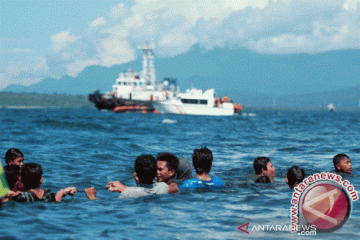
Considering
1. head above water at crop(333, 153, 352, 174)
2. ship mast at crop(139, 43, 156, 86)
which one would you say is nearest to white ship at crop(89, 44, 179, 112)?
ship mast at crop(139, 43, 156, 86)

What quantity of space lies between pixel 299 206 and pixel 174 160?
232 cm

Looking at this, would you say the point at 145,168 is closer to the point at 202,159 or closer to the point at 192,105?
the point at 202,159

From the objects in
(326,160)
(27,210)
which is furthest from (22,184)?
(326,160)

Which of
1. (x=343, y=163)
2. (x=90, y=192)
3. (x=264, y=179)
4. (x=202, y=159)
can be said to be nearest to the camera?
(x=90, y=192)

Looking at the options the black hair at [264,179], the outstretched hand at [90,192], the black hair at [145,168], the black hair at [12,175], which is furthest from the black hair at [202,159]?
the black hair at [12,175]

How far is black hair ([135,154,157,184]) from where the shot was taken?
6316mm

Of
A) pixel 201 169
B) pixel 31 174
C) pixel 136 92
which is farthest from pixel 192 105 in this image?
pixel 31 174

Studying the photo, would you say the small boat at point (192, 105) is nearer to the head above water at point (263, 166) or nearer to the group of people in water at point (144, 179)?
the head above water at point (263, 166)

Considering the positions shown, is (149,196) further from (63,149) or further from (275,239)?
(63,149)

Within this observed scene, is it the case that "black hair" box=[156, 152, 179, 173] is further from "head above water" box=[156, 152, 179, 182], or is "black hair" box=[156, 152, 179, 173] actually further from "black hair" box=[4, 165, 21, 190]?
"black hair" box=[4, 165, 21, 190]

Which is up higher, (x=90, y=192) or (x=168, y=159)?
(x=168, y=159)

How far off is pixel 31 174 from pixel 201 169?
287cm

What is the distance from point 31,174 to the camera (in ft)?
19.8

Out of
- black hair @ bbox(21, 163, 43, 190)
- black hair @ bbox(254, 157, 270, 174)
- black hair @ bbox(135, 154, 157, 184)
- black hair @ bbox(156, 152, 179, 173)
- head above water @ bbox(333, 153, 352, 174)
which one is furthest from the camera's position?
head above water @ bbox(333, 153, 352, 174)
